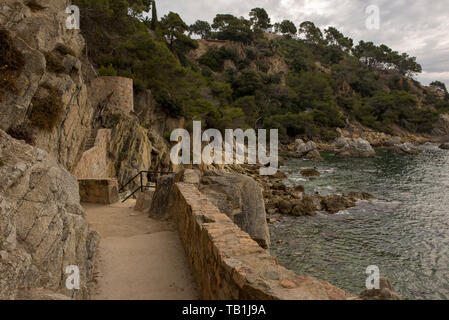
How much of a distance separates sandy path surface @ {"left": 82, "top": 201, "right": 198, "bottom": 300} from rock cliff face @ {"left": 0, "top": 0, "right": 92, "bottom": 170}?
10.9 feet

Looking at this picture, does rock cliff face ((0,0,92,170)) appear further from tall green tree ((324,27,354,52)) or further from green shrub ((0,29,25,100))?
tall green tree ((324,27,354,52))

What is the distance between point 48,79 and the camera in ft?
29.5

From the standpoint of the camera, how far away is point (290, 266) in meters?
9.80

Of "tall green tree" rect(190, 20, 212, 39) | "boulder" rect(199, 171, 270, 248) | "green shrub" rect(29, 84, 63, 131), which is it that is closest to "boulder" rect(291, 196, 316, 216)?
"boulder" rect(199, 171, 270, 248)

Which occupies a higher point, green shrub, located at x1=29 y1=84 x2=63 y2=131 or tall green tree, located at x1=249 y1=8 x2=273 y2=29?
tall green tree, located at x1=249 y1=8 x2=273 y2=29

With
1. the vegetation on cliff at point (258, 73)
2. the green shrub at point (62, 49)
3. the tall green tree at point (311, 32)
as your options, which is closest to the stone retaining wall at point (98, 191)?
the green shrub at point (62, 49)

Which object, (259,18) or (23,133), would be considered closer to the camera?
(23,133)

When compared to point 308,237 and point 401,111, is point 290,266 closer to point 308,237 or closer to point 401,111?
point 308,237

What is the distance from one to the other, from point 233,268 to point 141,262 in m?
2.82

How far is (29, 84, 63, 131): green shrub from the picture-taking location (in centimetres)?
800

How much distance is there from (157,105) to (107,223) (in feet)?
64.6

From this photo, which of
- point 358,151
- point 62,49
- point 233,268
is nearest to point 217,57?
point 358,151

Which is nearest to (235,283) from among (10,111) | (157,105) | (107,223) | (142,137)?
(107,223)

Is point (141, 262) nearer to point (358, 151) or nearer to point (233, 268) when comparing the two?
point (233, 268)
